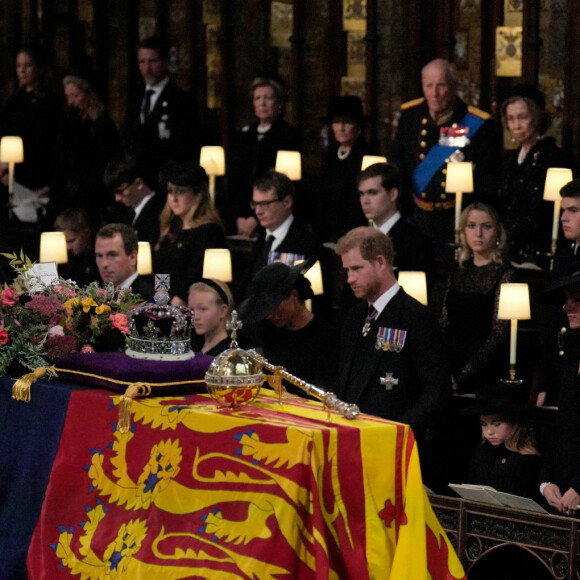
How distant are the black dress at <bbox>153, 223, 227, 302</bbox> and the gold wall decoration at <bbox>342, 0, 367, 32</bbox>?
3.12 m

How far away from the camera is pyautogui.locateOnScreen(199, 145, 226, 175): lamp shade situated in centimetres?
896

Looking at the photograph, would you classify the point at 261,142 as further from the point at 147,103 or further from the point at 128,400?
the point at 128,400

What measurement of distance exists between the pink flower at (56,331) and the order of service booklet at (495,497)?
4.87 feet

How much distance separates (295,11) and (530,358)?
14.3 ft

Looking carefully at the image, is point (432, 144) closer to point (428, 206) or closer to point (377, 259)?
point (428, 206)

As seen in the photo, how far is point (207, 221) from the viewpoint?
23.8 ft

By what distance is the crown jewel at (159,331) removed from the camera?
3980 mm

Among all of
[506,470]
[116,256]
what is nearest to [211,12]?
[116,256]

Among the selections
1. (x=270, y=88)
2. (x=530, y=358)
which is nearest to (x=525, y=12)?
(x=270, y=88)

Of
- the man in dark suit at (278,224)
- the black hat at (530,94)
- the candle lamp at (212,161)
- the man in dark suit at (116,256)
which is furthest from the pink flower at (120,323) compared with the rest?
the candle lamp at (212,161)

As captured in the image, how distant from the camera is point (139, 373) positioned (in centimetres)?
388

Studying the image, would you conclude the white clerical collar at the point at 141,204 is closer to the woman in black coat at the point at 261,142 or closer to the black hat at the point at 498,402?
the woman in black coat at the point at 261,142

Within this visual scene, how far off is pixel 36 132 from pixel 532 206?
4.44m

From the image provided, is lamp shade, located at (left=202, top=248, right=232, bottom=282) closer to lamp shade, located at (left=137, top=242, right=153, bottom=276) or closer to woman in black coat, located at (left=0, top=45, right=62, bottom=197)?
lamp shade, located at (left=137, top=242, right=153, bottom=276)
